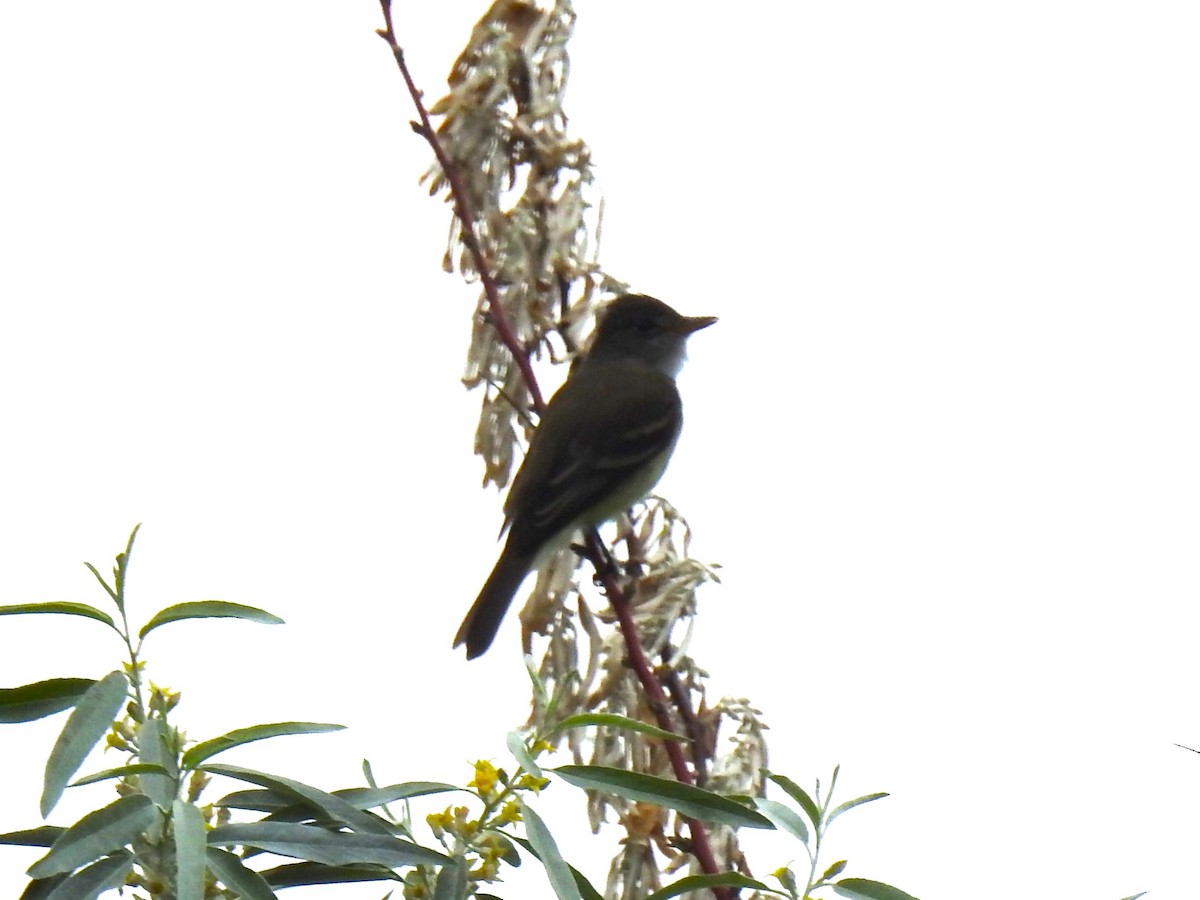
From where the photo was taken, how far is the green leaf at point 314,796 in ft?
4.89

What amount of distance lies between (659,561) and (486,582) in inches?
88.6

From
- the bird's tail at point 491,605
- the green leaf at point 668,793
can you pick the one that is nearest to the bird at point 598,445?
the bird's tail at point 491,605

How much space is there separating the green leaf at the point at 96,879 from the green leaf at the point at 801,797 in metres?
0.69

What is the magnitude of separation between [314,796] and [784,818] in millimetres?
524

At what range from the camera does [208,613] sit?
155 centimetres

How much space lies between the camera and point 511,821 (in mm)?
1505

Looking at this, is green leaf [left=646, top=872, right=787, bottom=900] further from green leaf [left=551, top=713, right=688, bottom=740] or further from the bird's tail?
the bird's tail

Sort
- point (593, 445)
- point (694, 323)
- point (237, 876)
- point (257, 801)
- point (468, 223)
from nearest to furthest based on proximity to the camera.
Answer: point (237, 876)
point (257, 801)
point (468, 223)
point (593, 445)
point (694, 323)

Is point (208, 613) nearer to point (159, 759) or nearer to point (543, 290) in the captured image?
point (159, 759)

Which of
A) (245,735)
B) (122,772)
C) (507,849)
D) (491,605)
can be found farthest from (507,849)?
(491,605)

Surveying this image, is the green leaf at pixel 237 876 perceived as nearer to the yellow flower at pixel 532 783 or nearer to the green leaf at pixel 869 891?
the yellow flower at pixel 532 783

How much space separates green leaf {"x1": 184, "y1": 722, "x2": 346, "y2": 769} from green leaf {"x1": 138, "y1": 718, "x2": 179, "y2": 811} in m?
0.02

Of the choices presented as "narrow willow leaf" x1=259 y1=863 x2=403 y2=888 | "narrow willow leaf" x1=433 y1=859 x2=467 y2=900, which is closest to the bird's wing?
"narrow willow leaf" x1=259 y1=863 x2=403 y2=888

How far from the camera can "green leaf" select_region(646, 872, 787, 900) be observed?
1.52 m
